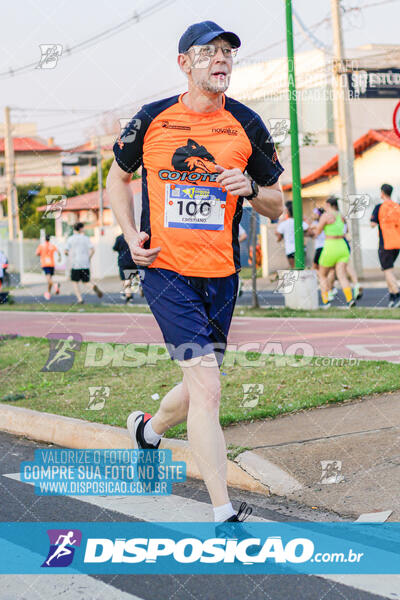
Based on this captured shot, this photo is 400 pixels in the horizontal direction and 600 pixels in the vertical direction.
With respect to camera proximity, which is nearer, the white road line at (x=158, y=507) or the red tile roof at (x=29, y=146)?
the white road line at (x=158, y=507)

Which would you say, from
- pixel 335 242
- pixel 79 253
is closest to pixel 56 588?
pixel 335 242

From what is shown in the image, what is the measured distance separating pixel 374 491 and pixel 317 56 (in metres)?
45.0

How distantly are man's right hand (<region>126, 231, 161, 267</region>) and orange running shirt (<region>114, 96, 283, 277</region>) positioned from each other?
0.17ft

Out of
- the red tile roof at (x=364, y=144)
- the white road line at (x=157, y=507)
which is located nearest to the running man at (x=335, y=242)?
the white road line at (x=157, y=507)

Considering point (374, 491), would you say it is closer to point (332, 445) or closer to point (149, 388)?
point (332, 445)

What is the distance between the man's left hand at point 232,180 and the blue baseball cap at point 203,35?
570 millimetres

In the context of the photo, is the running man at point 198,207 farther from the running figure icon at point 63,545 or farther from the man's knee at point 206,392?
the running figure icon at point 63,545

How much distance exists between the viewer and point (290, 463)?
514 cm

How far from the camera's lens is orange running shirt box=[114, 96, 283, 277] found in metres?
4.09

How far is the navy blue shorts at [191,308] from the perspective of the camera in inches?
159

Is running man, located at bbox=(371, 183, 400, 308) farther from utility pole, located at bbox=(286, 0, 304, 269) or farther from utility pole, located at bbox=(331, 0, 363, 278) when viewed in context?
utility pole, located at bbox=(331, 0, 363, 278)

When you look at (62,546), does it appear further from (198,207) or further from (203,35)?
(203,35)

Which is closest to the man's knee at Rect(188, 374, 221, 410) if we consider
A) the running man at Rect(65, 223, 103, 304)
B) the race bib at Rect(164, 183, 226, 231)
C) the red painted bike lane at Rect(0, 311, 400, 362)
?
the race bib at Rect(164, 183, 226, 231)

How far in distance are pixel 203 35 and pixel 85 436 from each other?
310 centimetres
